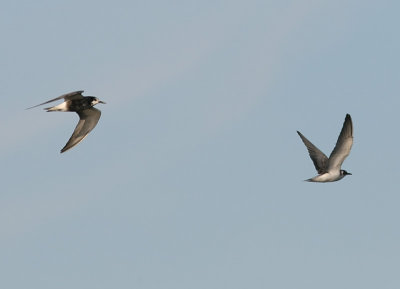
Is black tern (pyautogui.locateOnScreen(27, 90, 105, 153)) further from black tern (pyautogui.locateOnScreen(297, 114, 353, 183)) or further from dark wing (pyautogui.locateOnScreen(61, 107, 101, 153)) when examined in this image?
black tern (pyautogui.locateOnScreen(297, 114, 353, 183))

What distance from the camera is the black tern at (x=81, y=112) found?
49.1 m

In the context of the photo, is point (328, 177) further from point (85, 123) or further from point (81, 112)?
point (81, 112)

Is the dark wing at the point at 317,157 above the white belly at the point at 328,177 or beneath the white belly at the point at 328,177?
above

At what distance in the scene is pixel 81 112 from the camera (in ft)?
167

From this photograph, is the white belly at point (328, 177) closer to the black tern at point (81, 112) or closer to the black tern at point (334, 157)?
the black tern at point (334, 157)

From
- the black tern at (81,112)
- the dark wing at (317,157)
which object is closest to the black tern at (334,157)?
the dark wing at (317,157)

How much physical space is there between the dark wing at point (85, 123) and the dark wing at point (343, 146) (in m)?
13.8

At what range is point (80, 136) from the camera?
50.8 metres

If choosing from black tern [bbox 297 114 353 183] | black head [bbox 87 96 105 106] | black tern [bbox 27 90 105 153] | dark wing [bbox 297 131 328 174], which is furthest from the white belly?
black tern [bbox 27 90 105 153]

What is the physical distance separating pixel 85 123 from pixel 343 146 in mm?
14930

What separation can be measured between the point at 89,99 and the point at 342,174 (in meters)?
15.2

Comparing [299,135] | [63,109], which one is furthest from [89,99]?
[299,135]

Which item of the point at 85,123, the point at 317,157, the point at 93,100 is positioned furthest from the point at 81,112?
the point at 317,157

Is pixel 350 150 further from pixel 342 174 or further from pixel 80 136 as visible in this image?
pixel 80 136
